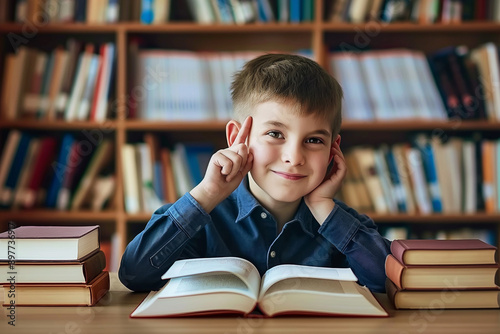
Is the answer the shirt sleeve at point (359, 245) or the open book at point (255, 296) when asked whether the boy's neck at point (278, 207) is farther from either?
the open book at point (255, 296)

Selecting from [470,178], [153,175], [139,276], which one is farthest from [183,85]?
[139,276]

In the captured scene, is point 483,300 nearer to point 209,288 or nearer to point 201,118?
point 209,288

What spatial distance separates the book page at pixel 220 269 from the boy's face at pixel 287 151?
25 centimetres

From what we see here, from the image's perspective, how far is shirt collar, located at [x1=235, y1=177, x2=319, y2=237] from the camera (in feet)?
3.99

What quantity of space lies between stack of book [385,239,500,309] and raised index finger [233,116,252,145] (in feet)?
1.40

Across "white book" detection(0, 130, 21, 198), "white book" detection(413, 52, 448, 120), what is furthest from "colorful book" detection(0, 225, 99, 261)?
"white book" detection(413, 52, 448, 120)

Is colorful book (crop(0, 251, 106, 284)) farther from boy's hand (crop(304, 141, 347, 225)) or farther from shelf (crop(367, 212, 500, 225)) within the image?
shelf (crop(367, 212, 500, 225))

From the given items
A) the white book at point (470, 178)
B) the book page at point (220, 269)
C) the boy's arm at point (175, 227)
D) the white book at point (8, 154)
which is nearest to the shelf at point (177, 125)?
the white book at point (8, 154)

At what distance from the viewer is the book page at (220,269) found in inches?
32.6

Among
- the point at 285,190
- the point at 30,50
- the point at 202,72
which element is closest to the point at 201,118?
the point at 202,72

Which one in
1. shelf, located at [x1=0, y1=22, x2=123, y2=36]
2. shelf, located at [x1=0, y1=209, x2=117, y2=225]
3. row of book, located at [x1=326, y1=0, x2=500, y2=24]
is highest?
shelf, located at [x1=0, y1=22, x2=123, y2=36]

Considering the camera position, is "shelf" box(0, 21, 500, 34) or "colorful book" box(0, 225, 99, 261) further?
"shelf" box(0, 21, 500, 34)

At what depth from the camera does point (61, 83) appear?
242 cm

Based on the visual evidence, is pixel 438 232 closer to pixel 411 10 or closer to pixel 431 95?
pixel 431 95
